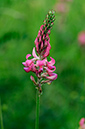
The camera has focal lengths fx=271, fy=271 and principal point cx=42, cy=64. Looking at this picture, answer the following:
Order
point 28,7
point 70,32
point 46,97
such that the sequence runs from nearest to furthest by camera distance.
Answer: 1. point 46,97
2. point 70,32
3. point 28,7

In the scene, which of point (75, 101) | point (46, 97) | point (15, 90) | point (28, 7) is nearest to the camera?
point (15, 90)

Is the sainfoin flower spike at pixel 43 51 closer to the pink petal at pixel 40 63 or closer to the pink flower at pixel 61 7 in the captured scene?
the pink petal at pixel 40 63

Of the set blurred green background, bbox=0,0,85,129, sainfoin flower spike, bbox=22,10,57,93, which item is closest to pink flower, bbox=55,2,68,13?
blurred green background, bbox=0,0,85,129

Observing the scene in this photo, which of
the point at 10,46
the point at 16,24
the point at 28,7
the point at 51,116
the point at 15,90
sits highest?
the point at 28,7

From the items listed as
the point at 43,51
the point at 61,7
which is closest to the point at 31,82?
the point at 43,51

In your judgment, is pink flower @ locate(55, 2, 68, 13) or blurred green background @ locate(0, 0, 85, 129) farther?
pink flower @ locate(55, 2, 68, 13)

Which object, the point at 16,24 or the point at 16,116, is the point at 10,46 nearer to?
the point at 16,24

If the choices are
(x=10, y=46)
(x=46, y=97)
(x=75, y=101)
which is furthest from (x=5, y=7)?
(x=75, y=101)

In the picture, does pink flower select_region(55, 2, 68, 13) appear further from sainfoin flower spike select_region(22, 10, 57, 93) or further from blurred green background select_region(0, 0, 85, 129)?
sainfoin flower spike select_region(22, 10, 57, 93)

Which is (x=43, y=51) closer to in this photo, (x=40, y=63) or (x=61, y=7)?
(x=40, y=63)
